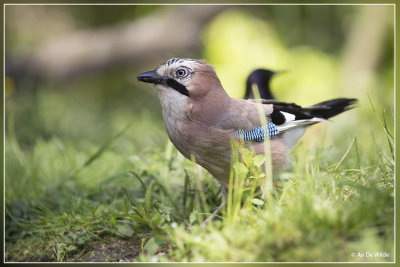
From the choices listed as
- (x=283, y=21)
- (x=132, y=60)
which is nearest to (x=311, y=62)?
(x=283, y=21)

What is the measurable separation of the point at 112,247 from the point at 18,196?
47.7 inches

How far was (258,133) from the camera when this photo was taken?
304 cm

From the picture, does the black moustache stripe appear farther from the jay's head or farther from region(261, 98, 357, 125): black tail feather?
region(261, 98, 357, 125): black tail feather

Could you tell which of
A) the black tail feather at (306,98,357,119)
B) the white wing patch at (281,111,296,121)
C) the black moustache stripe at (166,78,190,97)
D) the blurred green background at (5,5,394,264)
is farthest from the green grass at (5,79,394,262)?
the black moustache stripe at (166,78,190,97)

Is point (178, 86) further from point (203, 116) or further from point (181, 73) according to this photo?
point (203, 116)

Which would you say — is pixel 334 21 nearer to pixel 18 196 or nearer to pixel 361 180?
pixel 361 180

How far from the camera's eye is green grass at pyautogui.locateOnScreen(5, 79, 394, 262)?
2090 millimetres

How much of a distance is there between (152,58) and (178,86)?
467 cm

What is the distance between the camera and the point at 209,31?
6809mm

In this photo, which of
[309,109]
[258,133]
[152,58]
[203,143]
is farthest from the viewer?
[152,58]

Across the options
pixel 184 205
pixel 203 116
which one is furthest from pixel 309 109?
pixel 184 205

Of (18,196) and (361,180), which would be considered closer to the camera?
(361,180)

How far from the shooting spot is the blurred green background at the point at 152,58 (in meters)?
5.52

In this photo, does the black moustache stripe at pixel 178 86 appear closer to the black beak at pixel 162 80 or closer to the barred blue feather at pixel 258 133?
the black beak at pixel 162 80
